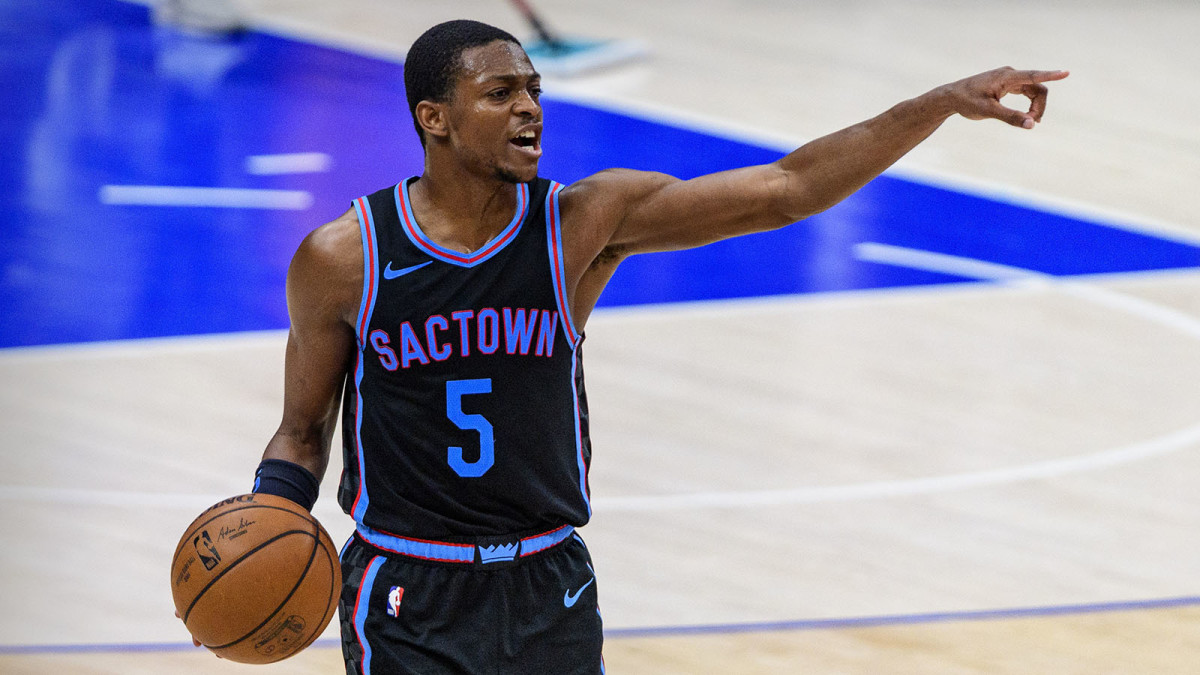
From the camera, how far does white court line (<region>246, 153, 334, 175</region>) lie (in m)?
10.6

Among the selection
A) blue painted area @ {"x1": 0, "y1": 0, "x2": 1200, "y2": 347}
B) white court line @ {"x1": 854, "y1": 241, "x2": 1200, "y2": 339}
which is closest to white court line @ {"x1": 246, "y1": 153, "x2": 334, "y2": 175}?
blue painted area @ {"x1": 0, "y1": 0, "x2": 1200, "y2": 347}

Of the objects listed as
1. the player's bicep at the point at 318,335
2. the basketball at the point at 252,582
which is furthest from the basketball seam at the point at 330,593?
the player's bicep at the point at 318,335

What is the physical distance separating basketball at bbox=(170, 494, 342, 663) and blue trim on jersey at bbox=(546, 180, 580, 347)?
71cm

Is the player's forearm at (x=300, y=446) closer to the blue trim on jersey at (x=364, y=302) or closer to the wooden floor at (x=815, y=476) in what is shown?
the blue trim on jersey at (x=364, y=302)

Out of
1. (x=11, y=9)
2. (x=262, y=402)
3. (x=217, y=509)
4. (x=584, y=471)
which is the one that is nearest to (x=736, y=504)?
(x=262, y=402)

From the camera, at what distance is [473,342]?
3506mm

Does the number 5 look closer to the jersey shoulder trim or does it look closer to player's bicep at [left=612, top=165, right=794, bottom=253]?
the jersey shoulder trim

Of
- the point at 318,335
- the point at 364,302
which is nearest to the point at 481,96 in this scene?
the point at 364,302

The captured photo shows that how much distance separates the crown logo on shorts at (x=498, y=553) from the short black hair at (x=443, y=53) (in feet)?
2.99

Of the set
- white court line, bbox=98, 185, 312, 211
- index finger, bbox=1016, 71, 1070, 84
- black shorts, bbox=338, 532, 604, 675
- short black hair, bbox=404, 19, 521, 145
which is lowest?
white court line, bbox=98, 185, 312, 211

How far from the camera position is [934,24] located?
588 inches

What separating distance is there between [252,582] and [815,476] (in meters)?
3.89

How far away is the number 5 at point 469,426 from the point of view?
3.52 meters

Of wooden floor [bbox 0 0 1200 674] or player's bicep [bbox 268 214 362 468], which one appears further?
wooden floor [bbox 0 0 1200 674]
